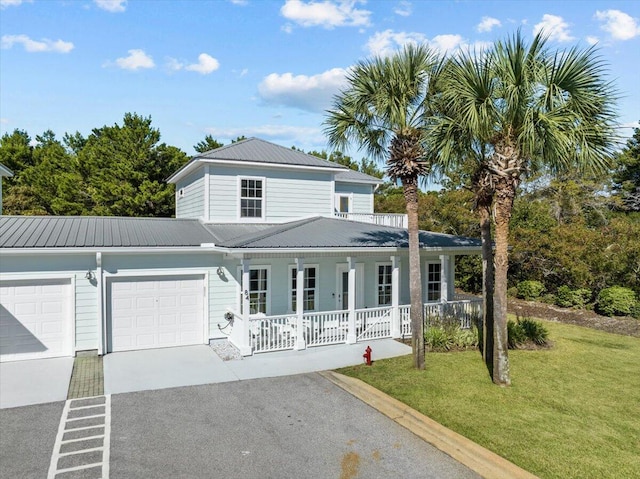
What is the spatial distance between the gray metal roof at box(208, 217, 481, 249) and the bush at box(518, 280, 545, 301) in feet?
24.6

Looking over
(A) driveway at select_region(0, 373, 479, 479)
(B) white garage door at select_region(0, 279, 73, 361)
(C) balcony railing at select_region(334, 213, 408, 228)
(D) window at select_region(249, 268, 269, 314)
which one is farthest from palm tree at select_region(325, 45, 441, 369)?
(B) white garage door at select_region(0, 279, 73, 361)

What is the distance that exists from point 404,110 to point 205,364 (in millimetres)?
8129

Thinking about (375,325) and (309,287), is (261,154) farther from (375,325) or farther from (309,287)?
(375,325)

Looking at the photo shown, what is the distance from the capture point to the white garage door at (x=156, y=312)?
12.0 metres

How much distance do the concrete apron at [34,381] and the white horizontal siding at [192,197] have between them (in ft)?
23.2

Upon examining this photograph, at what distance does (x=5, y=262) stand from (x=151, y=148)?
20.9m

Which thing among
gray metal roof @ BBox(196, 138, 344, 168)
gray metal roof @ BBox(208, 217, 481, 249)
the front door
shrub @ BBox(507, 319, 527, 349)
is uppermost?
gray metal roof @ BBox(196, 138, 344, 168)

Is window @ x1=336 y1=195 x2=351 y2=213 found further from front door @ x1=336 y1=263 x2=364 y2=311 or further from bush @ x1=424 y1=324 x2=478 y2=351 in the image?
bush @ x1=424 y1=324 x2=478 y2=351

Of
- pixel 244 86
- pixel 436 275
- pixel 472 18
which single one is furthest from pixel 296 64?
pixel 436 275

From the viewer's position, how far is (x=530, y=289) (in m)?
21.0

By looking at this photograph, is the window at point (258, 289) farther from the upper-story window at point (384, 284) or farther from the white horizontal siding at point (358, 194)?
the white horizontal siding at point (358, 194)

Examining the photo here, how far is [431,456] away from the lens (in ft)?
20.1

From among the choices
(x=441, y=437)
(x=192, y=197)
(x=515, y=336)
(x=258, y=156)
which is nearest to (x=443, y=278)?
(x=515, y=336)

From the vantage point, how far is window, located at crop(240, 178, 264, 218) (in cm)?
1599
